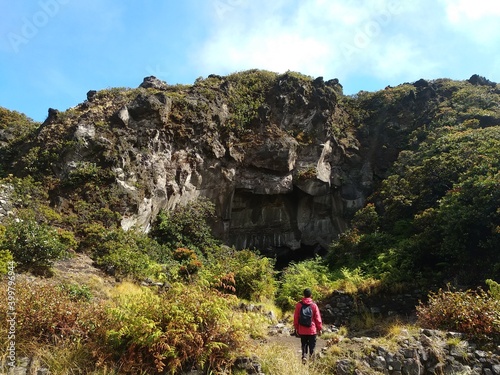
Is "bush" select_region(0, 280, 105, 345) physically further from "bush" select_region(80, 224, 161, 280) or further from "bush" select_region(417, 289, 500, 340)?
"bush" select_region(417, 289, 500, 340)

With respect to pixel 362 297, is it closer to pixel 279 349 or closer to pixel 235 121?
pixel 279 349

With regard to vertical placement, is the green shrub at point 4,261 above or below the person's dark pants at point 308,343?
above

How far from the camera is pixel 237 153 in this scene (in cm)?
2725

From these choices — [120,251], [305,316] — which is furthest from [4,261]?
[305,316]

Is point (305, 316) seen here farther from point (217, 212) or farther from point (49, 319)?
point (217, 212)

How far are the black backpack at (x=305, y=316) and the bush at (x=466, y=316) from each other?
3.89 m

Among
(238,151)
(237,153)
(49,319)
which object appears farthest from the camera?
(238,151)

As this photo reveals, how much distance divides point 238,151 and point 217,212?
499 centimetres

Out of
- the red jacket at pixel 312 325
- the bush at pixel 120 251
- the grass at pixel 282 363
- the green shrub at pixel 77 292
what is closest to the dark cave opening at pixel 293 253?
the bush at pixel 120 251

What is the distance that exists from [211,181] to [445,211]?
603 inches

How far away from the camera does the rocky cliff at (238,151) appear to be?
19797mm

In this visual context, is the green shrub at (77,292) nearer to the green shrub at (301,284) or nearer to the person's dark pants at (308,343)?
the person's dark pants at (308,343)

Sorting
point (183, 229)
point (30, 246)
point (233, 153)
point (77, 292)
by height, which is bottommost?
point (77, 292)

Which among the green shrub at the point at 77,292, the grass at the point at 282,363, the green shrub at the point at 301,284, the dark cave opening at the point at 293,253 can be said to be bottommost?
the grass at the point at 282,363
